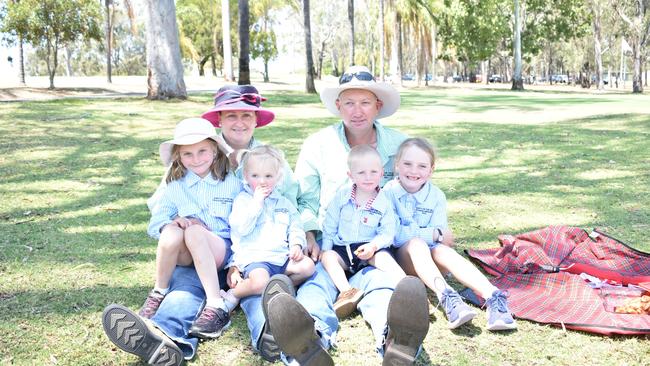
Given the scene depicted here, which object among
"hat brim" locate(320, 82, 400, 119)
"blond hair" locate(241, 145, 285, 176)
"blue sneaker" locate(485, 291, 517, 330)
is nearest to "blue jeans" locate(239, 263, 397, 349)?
"blue sneaker" locate(485, 291, 517, 330)

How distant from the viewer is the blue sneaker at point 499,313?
9.50ft

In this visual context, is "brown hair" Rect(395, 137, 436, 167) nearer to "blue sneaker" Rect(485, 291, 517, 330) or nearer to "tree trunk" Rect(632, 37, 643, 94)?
"blue sneaker" Rect(485, 291, 517, 330)

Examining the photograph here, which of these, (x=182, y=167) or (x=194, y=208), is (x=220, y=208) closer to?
(x=194, y=208)

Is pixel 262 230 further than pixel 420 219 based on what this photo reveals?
No

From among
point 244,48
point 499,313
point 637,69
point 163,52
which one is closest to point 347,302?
point 499,313

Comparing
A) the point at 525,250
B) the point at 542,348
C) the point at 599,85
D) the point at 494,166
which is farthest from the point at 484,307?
the point at 599,85

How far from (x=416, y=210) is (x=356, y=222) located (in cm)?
41

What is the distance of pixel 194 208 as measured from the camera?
3.43 metres

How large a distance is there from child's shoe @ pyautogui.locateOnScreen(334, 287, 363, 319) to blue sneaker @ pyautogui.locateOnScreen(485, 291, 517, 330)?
69cm

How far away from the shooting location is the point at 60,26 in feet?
69.1

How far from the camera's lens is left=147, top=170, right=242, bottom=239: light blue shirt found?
11.2 feet

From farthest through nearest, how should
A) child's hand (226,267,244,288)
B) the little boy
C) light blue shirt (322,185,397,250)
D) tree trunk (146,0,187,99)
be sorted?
tree trunk (146,0,187,99)
light blue shirt (322,185,397,250)
the little boy
child's hand (226,267,244,288)

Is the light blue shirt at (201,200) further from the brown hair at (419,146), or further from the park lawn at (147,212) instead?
the brown hair at (419,146)

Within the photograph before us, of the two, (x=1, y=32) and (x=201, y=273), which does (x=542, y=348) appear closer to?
(x=201, y=273)
